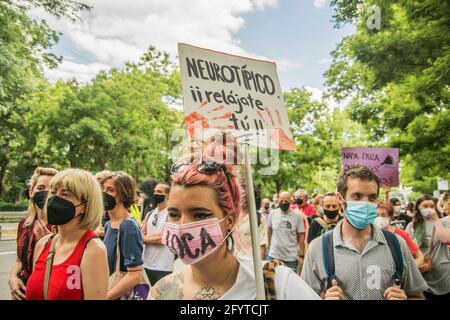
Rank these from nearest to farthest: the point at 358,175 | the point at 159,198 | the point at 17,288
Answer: the point at 358,175 < the point at 17,288 < the point at 159,198

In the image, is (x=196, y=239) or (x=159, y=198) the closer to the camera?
(x=196, y=239)

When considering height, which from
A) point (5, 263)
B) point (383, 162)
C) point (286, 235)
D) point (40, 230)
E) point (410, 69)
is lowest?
point (5, 263)

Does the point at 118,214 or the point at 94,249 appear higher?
the point at 118,214

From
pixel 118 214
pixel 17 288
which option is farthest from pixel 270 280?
pixel 17 288

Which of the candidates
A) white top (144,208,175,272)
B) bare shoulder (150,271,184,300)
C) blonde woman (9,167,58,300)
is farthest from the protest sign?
white top (144,208,175,272)

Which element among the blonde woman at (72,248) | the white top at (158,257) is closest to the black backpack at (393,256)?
the blonde woman at (72,248)

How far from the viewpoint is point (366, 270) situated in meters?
2.53

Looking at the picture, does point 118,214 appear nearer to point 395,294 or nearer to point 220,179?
point 220,179

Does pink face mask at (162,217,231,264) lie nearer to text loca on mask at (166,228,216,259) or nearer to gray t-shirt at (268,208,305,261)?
text loca on mask at (166,228,216,259)

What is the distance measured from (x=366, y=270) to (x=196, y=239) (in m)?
1.16

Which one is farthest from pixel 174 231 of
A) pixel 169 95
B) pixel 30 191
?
pixel 169 95

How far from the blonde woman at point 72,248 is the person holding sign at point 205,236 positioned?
20.5 inches
